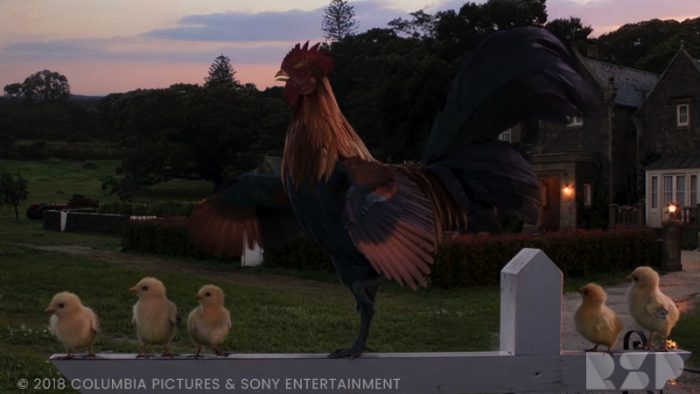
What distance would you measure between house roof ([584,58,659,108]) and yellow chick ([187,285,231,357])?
3112 cm

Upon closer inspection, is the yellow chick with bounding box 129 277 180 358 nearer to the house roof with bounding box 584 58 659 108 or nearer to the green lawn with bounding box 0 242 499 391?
the green lawn with bounding box 0 242 499 391

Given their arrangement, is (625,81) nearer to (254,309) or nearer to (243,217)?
(254,309)

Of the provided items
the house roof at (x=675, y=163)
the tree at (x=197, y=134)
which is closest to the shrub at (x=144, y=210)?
the tree at (x=197, y=134)

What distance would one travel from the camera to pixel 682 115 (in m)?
31.9

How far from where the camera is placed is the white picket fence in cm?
281

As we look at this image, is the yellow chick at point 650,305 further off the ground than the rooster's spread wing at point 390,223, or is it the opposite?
the rooster's spread wing at point 390,223

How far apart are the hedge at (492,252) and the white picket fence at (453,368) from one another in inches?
476

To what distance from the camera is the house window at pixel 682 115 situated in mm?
31703

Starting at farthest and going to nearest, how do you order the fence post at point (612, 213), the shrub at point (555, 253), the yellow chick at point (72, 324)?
the fence post at point (612, 213) < the shrub at point (555, 253) < the yellow chick at point (72, 324)

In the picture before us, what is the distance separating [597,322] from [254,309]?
31.5ft

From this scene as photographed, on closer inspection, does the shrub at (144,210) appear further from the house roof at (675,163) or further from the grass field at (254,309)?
the house roof at (675,163)

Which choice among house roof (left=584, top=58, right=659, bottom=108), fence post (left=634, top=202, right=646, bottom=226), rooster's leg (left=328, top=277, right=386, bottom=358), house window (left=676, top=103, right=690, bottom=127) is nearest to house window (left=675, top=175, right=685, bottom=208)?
fence post (left=634, top=202, right=646, bottom=226)

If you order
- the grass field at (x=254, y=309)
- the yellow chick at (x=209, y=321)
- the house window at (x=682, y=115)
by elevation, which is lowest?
the grass field at (x=254, y=309)

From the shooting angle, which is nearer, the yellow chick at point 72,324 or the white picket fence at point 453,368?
the white picket fence at point 453,368
